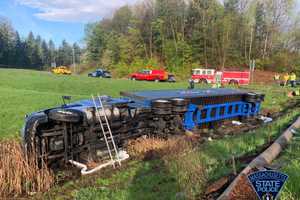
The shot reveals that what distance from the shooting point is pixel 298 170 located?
15.3 ft

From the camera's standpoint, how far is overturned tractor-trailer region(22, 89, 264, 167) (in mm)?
7230

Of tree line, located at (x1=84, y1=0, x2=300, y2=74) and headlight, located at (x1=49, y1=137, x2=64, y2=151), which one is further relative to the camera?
tree line, located at (x1=84, y1=0, x2=300, y2=74)

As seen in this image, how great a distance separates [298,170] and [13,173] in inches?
202

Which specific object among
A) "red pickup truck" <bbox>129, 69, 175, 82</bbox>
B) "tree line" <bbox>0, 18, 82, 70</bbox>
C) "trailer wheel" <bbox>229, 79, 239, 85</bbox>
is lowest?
"trailer wheel" <bbox>229, 79, 239, 85</bbox>

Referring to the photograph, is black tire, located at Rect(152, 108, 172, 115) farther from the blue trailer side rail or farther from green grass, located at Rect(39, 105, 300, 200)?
green grass, located at Rect(39, 105, 300, 200)

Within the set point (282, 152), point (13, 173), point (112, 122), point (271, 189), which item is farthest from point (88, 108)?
point (271, 189)

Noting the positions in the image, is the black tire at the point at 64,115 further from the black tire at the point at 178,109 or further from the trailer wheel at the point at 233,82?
the trailer wheel at the point at 233,82

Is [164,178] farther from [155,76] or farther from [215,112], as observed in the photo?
[155,76]

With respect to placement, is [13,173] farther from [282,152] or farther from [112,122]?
[282,152]

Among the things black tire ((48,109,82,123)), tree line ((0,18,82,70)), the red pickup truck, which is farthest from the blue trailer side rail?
tree line ((0,18,82,70))

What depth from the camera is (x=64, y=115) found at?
7.25 m

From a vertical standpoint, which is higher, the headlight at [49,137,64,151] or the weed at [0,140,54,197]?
the headlight at [49,137,64,151]

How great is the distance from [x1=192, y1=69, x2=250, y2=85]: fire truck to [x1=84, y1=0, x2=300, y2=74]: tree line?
48.0 ft

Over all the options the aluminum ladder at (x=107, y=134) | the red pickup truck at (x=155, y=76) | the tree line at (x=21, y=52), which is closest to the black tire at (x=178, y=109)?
the aluminum ladder at (x=107, y=134)
